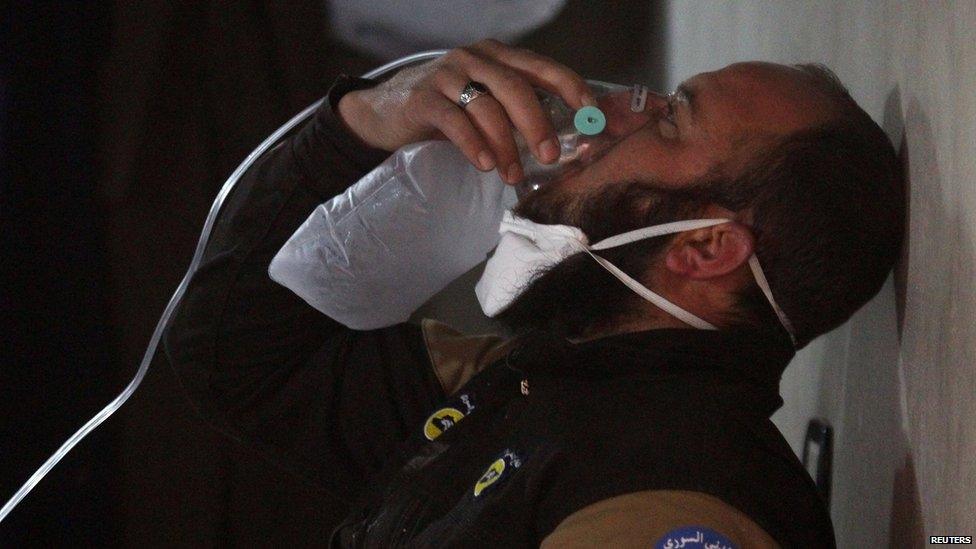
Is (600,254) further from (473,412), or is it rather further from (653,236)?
(473,412)

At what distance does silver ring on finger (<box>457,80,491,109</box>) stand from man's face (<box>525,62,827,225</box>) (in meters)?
0.13

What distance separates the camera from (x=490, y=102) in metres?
0.98

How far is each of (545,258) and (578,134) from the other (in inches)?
5.5

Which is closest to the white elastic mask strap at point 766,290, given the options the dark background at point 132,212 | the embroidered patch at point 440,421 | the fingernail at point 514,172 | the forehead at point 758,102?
the forehead at point 758,102

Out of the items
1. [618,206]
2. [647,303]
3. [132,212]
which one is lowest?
[132,212]

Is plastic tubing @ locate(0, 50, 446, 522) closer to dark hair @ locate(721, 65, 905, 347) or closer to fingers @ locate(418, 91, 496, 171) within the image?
fingers @ locate(418, 91, 496, 171)

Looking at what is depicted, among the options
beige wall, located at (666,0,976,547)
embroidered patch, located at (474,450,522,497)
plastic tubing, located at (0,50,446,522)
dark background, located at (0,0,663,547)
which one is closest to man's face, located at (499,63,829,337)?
beige wall, located at (666,0,976,547)

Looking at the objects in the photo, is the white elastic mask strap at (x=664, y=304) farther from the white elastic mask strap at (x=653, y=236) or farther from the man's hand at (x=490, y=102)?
the man's hand at (x=490, y=102)

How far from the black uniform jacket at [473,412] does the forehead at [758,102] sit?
8.7 inches

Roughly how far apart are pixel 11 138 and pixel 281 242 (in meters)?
0.95

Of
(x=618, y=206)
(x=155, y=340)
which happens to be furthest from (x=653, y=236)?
(x=155, y=340)

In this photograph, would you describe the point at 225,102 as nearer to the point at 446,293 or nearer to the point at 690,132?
the point at 446,293

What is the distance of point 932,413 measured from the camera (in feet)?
2.12

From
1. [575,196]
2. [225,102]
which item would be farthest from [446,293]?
[575,196]
